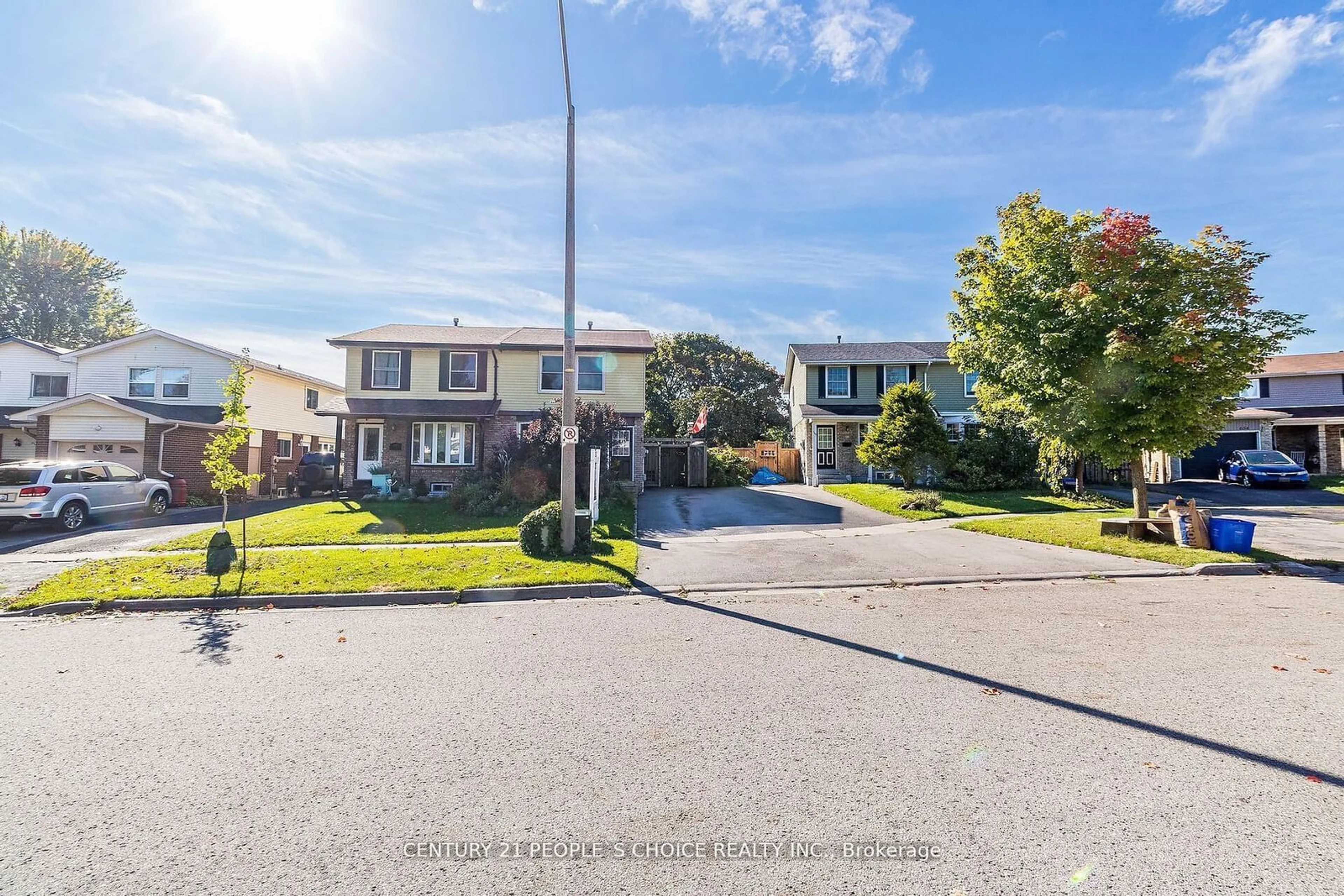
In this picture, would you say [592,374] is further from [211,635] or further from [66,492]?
[211,635]

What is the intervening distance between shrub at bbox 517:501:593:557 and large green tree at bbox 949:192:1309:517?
10.5m

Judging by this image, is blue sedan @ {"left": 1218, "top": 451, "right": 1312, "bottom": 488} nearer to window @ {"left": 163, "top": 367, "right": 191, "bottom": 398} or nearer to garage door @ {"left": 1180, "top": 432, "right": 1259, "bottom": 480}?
garage door @ {"left": 1180, "top": 432, "right": 1259, "bottom": 480}

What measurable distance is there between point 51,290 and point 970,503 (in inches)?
2187

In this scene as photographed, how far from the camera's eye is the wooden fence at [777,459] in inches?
1135

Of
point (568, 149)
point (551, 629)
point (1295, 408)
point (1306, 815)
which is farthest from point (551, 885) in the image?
point (1295, 408)

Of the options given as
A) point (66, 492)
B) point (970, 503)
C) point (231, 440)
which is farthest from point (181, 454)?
point (970, 503)

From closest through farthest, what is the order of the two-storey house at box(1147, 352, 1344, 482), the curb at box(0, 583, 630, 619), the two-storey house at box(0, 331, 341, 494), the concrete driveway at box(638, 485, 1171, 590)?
1. the curb at box(0, 583, 630, 619)
2. the concrete driveway at box(638, 485, 1171, 590)
3. the two-storey house at box(0, 331, 341, 494)
4. the two-storey house at box(1147, 352, 1344, 482)

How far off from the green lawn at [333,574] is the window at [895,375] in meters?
20.4

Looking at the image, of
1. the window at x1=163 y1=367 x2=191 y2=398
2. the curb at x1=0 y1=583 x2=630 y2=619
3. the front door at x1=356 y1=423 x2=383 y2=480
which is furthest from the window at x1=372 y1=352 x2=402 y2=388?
the curb at x1=0 y1=583 x2=630 y2=619

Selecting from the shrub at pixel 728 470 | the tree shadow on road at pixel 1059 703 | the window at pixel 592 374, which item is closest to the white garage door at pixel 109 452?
the window at pixel 592 374

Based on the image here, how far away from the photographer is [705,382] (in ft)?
145

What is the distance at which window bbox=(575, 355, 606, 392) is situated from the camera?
22875 mm

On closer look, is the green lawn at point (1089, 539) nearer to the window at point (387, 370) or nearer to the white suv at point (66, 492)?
the window at point (387, 370)

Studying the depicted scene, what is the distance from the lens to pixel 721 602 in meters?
8.27
